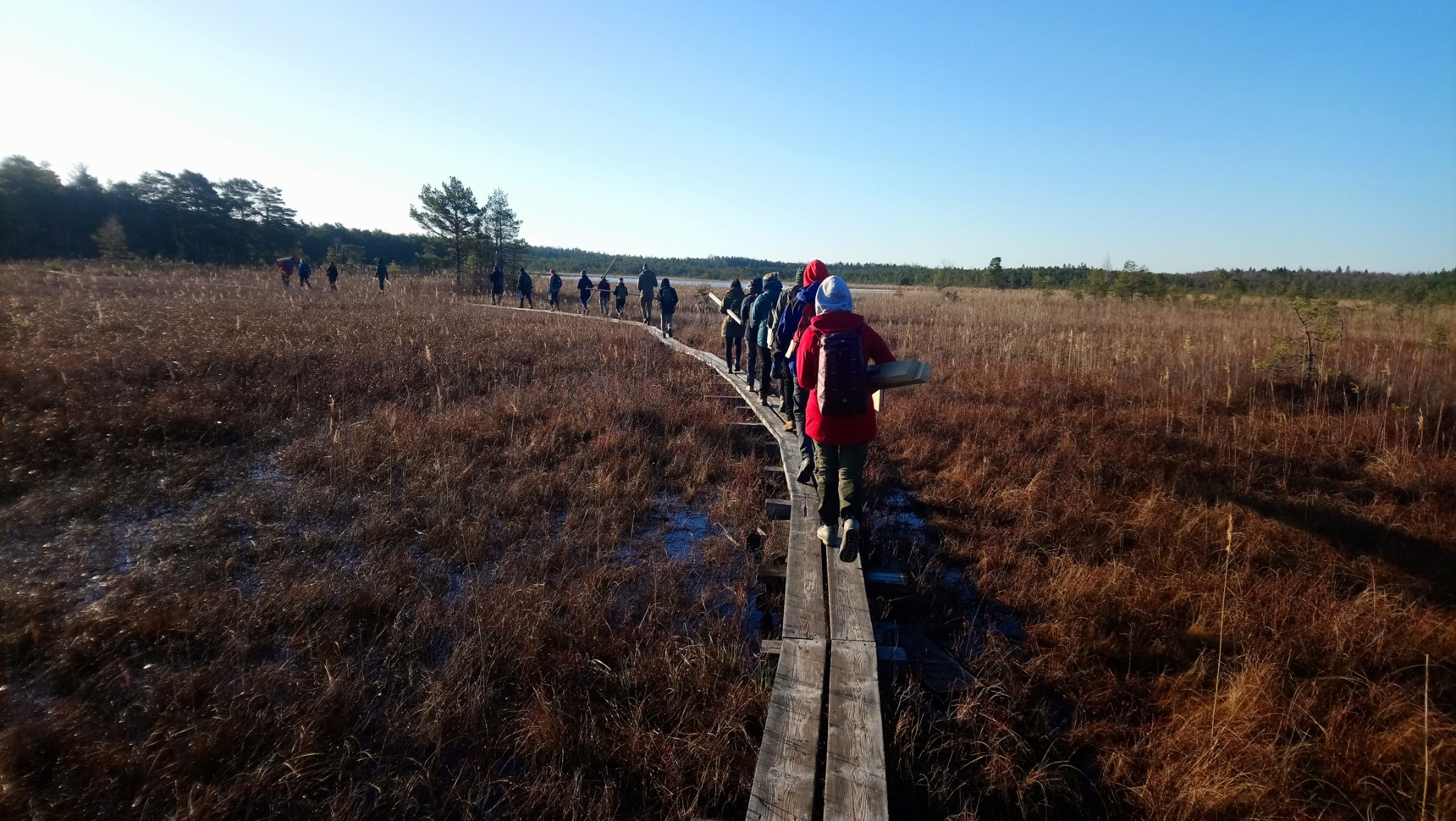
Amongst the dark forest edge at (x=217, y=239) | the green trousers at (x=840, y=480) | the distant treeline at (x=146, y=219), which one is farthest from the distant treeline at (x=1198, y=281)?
the distant treeline at (x=146, y=219)

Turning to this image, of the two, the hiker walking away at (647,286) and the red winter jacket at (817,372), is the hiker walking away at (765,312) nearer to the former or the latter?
the red winter jacket at (817,372)

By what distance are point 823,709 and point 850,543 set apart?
Result: 4.38 feet

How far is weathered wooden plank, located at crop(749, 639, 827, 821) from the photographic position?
2.15 meters

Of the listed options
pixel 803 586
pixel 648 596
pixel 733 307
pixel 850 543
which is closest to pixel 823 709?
pixel 803 586

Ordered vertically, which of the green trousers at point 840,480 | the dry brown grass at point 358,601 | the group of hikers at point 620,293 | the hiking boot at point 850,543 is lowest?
the dry brown grass at point 358,601

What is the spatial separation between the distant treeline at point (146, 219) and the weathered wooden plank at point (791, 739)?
5117 centimetres

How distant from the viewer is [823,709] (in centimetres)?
279

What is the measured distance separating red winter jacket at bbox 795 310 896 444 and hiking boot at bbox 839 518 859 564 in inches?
22.8

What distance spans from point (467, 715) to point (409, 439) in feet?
15.5

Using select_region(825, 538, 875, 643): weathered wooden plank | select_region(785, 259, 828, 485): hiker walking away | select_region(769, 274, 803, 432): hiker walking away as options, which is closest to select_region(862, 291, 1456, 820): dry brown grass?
select_region(825, 538, 875, 643): weathered wooden plank

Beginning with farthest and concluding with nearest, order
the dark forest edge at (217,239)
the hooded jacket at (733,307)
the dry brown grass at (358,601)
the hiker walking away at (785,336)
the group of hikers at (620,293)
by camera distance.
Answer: the dark forest edge at (217,239) → the group of hikers at (620,293) → the hooded jacket at (733,307) → the hiker walking away at (785,336) → the dry brown grass at (358,601)

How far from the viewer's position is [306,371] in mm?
9336

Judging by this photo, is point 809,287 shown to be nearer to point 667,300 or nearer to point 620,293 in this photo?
point 667,300

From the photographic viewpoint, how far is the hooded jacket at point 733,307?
416 inches
